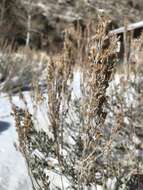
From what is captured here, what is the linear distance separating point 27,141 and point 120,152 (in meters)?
2.12

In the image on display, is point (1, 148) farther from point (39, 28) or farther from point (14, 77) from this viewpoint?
point (39, 28)

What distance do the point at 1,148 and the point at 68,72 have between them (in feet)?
4.72

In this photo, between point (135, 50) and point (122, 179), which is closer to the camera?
point (122, 179)

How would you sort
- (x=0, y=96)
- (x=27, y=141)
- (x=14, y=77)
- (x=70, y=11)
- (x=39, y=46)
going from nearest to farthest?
(x=27, y=141)
(x=0, y=96)
(x=14, y=77)
(x=39, y=46)
(x=70, y=11)

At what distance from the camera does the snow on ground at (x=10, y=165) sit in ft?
14.6

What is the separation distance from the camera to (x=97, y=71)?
3346 millimetres

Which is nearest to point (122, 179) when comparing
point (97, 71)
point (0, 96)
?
point (97, 71)

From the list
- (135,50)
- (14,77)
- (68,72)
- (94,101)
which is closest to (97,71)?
(94,101)

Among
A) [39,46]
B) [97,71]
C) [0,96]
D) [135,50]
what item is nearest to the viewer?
[97,71]

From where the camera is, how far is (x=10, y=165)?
185 inches

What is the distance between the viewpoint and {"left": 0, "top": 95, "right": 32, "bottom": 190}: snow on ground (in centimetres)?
444

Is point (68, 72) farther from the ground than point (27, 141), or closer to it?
farther from the ground

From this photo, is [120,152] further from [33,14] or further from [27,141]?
[33,14]

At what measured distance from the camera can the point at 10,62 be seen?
8.83 m
